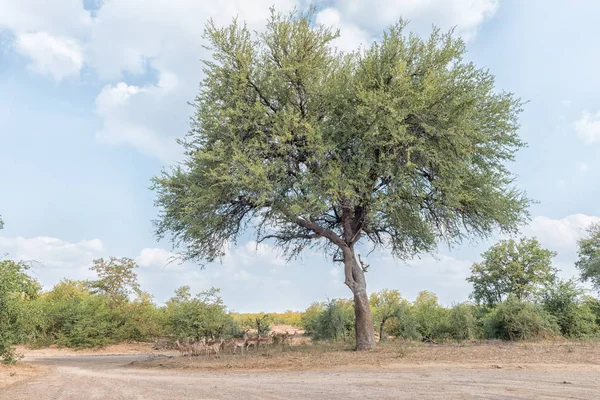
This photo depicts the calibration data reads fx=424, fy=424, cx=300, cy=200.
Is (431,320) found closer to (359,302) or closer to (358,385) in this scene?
(359,302)

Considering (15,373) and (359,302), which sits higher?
(359,302)

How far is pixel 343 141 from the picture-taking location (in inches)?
689

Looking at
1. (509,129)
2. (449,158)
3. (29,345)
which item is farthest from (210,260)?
(29,345)

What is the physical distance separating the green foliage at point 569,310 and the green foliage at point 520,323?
4.27 feet

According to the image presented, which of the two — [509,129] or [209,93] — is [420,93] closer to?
[509,129]

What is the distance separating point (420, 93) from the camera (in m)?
16.2

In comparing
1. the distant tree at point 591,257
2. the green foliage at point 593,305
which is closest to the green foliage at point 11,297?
the green foliage at point 593,305

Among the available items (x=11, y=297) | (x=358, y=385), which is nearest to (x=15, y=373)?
(x=11, y=297)

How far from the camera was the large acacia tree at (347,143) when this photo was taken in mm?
16422

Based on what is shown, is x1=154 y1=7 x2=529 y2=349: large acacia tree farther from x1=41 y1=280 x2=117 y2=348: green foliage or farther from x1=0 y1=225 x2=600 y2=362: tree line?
x1=41 y1=280 x2=117 y2=348: green foliage

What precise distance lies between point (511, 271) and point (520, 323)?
12.9 meters

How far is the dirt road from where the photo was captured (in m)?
8.03

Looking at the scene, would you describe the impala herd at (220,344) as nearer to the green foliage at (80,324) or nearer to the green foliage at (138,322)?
the green foliage at (138,322)

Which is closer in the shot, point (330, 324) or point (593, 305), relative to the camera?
point (330, 324)
